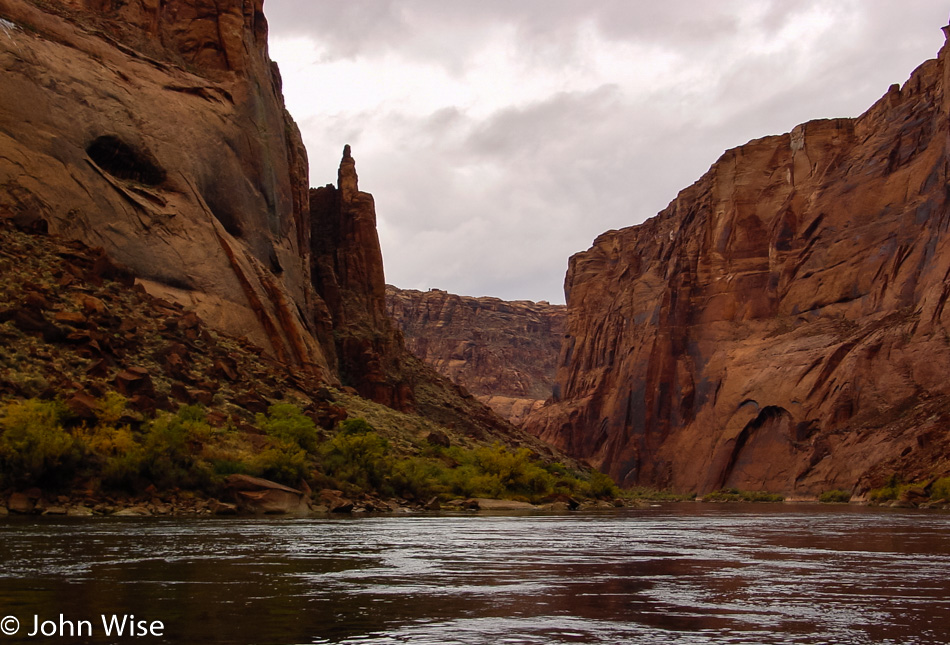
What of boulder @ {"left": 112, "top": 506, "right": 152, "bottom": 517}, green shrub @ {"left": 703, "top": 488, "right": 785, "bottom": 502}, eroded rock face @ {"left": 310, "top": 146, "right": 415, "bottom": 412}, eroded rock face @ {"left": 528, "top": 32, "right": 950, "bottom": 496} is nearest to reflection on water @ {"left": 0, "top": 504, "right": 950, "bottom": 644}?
boulder @ {"left": 112, "top": 506, "right": 152, "bottom": 517}

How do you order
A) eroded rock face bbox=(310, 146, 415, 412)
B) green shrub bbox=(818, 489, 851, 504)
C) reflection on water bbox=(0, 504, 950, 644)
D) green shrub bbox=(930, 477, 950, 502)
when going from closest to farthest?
reflection on water bbox=(0, 504, 950, 644) → green shrub bbox=(930, 477, 950, 502) → eroded rock face bbox=(310, 146, 415, 412) → green shrub bbox=(818, 489, 851, 504)

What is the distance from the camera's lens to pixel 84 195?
143ft

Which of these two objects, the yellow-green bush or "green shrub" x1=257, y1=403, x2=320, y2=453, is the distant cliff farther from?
the yellow-green bush

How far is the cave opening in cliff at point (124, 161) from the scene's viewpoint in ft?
155

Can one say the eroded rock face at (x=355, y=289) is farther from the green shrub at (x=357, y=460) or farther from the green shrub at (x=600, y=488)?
the green shrub at (x=357, y=460)

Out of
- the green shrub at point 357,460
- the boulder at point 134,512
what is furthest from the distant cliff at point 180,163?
the boulder at point 134,512

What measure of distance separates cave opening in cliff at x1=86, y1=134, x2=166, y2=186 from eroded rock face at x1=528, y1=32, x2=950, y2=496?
53435 mm

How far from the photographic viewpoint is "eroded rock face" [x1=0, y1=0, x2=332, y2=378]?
43.4 metres

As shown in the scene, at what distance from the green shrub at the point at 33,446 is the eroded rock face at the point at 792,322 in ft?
183

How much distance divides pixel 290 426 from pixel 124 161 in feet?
64.8

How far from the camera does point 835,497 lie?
243 feet

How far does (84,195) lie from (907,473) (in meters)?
56.9

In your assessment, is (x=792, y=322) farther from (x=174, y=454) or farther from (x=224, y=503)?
(x=174, y=454)

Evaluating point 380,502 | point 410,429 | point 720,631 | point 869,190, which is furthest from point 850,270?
point 720,631
